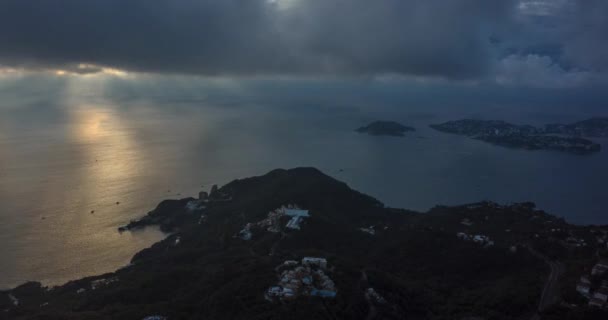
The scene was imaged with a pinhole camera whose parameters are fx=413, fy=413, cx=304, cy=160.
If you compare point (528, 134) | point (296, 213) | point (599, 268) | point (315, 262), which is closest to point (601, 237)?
point (599, 268)

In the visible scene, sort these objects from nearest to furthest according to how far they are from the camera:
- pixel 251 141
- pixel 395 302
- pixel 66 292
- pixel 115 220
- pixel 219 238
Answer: pixel 395 302 → pixel 66 292 → pixel 219 238 → pixel 115 220 → pixel 251 141

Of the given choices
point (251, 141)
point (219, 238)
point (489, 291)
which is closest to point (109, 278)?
point (219, 238)

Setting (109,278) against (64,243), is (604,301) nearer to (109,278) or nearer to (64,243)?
(109,278)

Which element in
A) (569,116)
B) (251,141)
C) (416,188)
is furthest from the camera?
(569,116)

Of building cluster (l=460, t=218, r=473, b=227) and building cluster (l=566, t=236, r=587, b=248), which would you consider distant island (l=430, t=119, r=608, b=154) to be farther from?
building cluster (l=566, t=236, r=587, b=248)

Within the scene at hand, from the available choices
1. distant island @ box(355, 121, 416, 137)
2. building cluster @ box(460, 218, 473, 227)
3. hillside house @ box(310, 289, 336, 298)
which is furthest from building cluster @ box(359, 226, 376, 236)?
distant island @ box(355, 121, 416, 137)

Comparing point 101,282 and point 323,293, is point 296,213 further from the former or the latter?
point 323,293

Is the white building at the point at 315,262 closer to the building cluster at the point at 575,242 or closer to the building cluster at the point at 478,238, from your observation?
the building cluster at the point at 478,238
